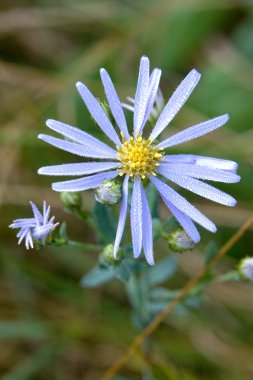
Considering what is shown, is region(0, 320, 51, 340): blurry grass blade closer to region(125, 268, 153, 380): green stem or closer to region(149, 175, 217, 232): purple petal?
region(125, 268, 153, 380): green stem

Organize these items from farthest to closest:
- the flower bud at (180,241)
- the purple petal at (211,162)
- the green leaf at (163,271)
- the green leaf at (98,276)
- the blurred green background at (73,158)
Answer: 1. the blurred green background at (73,158)
2. the green leaf at (163,271)
3. the green leaf at (98,276)
4. the flower bud at (180,241)
5. the purple petal at (211,162)

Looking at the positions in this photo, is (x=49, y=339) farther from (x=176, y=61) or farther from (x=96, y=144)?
(x=176, y=61)

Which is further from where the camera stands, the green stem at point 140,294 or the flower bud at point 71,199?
the green stem at point 140,294

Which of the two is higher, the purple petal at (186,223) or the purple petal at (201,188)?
the purple petal at (201,188)

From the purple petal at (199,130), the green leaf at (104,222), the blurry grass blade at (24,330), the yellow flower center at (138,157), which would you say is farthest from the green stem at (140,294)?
the blurry grass blade at (24,330)

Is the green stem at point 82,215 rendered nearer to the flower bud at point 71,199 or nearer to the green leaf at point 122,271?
the flower bud at point 71,199

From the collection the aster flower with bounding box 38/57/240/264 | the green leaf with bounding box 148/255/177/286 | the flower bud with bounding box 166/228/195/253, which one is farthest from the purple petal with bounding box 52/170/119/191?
the green leaf with bounding box 148/255/177/286
